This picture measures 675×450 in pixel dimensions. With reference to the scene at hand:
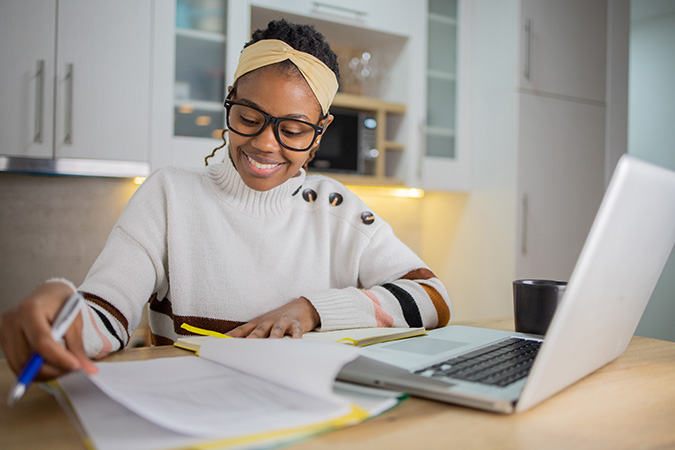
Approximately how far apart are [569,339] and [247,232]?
0.79 meters

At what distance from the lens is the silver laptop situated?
0.49 m

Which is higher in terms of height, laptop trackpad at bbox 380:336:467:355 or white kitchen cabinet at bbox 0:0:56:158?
white kitchen cabinet at bbox 0:0:56:158

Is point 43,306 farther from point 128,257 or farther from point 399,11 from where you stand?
point 399,11

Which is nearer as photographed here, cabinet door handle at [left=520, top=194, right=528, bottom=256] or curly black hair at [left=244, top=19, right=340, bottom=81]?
curly black hair at [left=244, top=19, right=340, bottom=81]

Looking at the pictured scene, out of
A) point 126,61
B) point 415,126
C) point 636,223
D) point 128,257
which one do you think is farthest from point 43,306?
point 415,126

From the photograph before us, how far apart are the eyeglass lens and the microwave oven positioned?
48.3 inches

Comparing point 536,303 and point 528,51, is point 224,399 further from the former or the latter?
Answer: point 528,51

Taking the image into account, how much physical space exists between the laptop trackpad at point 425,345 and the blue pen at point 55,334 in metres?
0.38

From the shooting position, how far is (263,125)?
1.04 metres

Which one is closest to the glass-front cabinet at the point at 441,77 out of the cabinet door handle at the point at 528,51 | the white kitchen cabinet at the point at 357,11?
the white kitchen cabinet at the point at 357,11

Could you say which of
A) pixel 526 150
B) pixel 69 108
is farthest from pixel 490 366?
pixel 526 150

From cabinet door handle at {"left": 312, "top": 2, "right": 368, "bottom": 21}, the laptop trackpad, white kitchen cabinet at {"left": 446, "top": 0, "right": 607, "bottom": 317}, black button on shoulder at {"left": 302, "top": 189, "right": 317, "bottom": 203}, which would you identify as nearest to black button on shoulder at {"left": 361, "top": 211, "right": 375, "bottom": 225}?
black button on shoulder at {"left": 302, "top": 189, "right": 317, "bottom": 203}

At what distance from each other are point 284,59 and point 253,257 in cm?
41

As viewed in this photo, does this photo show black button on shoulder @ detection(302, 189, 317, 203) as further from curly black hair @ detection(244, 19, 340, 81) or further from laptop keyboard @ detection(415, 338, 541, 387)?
laptop keyboard @ detection(415, 338, 541, 387)
